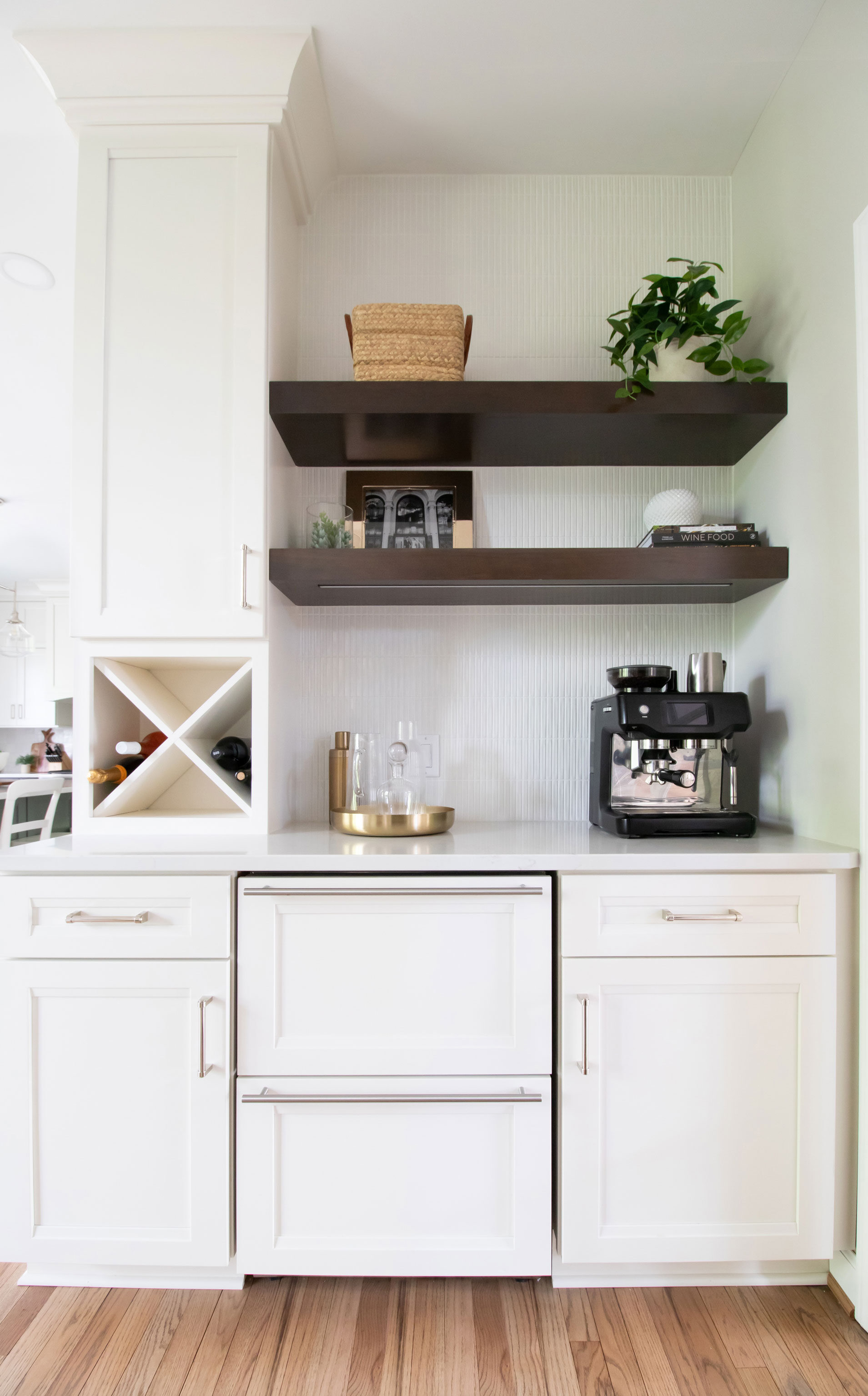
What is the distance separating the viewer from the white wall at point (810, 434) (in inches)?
61.4

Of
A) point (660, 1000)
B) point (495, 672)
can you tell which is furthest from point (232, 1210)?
point (495, 672)

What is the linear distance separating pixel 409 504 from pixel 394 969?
1227 millimetres

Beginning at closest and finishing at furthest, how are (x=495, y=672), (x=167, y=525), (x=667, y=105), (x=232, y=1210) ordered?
(x=232, y=1210) < (x=167, y=525) < (x=667, y=105) < (x=495, y=672)

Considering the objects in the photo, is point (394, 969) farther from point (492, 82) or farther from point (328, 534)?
point (492, 82)

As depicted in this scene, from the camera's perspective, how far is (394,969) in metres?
1.50

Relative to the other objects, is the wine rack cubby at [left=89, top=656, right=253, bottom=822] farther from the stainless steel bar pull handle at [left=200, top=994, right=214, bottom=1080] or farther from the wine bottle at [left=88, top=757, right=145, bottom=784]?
the stainless steel bar pull handle at [left=200, top=994, right=214, bottom=1080]

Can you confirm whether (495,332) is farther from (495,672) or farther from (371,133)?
(495,672)

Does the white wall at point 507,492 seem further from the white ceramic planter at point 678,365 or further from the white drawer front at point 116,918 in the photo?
the white drawer front at point 116,918

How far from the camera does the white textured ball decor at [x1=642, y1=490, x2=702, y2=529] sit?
198 cm

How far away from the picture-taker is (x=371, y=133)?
201 cm

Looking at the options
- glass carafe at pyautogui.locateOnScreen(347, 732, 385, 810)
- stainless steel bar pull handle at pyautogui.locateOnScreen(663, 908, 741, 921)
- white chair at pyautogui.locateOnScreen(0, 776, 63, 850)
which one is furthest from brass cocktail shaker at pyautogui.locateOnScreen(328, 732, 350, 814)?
white chair at pyautogui.locateOnScreen(0, 776, 63, 850)

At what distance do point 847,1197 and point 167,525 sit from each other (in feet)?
6.48

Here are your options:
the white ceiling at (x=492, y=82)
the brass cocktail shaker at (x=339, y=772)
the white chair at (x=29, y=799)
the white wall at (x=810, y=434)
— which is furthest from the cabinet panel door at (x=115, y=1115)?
the white chair at (x=29, y=799)

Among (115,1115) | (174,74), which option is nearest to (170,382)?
(174,74)
